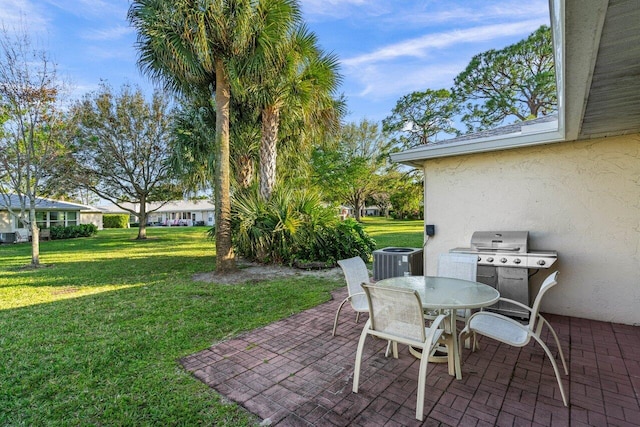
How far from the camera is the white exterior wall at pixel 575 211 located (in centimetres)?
420

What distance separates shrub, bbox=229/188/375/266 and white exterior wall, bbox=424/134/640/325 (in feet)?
14.3

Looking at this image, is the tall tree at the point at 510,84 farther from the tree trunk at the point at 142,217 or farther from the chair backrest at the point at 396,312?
the tree trunk at the point at 142,217

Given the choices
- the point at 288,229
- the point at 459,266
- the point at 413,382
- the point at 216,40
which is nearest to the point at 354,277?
the point at 459,266

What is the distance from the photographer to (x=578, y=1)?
60.6 inches

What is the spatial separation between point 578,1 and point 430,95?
830 inches

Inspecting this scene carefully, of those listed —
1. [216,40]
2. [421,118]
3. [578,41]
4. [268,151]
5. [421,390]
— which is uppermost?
[421,118]

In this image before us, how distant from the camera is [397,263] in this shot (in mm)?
5746

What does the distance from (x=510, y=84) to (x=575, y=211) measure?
57.0ft

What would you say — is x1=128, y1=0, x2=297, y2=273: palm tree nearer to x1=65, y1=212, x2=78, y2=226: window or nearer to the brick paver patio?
the brick paver patio

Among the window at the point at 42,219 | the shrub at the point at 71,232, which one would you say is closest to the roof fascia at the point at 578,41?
the shrub at the point at 71,232

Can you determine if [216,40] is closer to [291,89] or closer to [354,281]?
[291,89]

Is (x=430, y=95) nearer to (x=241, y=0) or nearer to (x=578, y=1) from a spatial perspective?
(x=241, y=0)

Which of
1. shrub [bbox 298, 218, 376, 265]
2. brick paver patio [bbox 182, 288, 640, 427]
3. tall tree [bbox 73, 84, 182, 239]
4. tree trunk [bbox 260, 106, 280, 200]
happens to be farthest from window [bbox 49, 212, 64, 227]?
brick paver patio [bbox 182, 288, 640, 427]

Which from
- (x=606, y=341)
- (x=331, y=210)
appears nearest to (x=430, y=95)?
(x=331, y=210)
